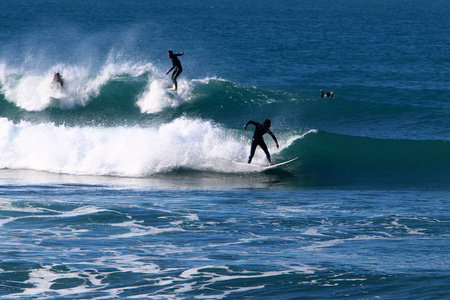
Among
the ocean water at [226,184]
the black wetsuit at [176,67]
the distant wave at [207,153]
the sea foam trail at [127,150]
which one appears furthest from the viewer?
the black wetsuit at [176,67]

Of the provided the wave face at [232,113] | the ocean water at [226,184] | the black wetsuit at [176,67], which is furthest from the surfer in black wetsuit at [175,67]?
the ocean water at [226,184]

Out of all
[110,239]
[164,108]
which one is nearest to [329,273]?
[110,239]

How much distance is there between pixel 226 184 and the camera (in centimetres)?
1788

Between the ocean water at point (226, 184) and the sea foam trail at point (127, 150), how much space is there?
2.2 inches

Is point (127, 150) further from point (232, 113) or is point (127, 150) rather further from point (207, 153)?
point (232, 113)

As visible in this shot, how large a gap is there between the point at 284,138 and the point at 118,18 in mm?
75197

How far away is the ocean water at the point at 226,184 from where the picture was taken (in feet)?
32.3

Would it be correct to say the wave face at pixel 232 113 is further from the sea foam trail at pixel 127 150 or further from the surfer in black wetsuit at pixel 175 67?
the surfer in black wetsuit at pixel 175 67

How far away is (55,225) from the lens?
12.4 metres

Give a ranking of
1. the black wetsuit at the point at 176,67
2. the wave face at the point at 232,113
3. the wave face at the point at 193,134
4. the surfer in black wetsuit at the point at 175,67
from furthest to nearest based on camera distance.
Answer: the black wetsuit at the point at 176,67, the surfer in black wetsuit at the point at 175,67, the wave face at the point at 232,113, the wave face at the point at 193,134

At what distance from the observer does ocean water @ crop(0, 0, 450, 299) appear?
984 centimetres

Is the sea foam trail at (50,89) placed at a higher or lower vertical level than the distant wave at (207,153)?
higher

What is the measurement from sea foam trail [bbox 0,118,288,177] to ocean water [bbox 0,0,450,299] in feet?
0.18

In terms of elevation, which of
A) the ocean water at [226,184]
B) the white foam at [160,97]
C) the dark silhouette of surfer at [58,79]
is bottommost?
the ocean water at [226,184]
